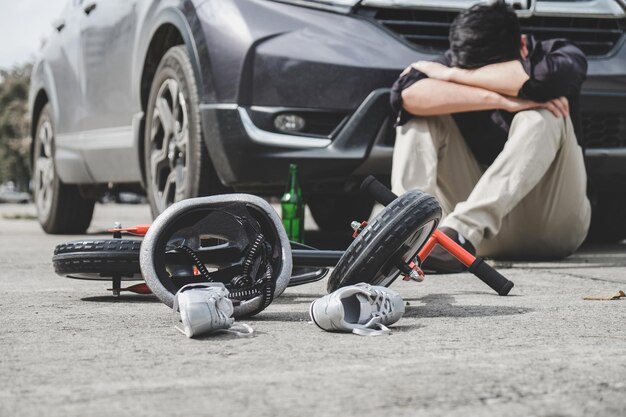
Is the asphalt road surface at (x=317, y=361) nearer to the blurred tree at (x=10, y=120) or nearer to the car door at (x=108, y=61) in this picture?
the car door at (x=108, y=61)

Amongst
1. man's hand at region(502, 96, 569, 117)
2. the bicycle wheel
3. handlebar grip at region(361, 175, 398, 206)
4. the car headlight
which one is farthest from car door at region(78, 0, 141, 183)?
the bicycle wheel

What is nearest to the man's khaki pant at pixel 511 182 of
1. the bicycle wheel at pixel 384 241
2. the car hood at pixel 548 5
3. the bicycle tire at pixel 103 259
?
the car hood at pixel 548 5

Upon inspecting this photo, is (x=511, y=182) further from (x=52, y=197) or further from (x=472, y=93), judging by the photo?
(x=52, y=197)

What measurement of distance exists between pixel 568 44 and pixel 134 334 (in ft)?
8.97

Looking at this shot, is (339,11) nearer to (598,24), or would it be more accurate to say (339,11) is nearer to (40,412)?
(598,24)

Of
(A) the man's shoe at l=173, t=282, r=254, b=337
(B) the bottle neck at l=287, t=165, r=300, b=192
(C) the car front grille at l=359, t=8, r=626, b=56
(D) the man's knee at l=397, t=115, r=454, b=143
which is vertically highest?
(C) the car front grille at l=359, t=8, r=626, b=56

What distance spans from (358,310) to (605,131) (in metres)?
2.85

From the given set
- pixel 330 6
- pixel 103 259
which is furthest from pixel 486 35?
pixel 103 259

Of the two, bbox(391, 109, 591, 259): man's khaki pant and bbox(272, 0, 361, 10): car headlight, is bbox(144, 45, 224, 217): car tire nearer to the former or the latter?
bbox(272, 0, 361, 10): car headlight

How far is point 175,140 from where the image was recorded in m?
5.44

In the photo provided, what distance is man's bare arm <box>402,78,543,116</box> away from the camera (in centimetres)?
467

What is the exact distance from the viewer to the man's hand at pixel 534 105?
461cm

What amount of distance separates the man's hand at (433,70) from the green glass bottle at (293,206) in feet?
2.25

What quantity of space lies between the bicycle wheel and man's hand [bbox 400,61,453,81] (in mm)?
1675
